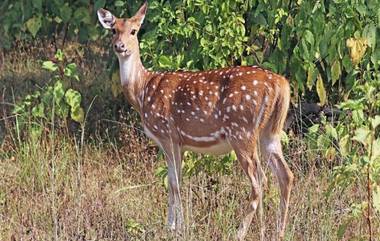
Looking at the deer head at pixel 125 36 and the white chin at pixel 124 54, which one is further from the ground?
the deer head at pixel 125 36

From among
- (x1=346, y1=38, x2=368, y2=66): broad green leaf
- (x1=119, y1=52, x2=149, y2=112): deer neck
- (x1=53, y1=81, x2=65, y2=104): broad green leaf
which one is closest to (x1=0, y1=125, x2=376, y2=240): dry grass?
(x1=53, y1=81, x2=65, y2=104): broad green leaf

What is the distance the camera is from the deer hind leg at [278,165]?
721 centimetres

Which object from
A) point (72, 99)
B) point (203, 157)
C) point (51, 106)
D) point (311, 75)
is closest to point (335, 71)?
point (311, 75)

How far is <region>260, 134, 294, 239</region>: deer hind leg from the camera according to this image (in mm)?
7211

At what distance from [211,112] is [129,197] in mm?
1053

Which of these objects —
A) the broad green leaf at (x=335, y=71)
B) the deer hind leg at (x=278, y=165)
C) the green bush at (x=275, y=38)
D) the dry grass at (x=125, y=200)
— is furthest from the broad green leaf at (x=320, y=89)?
the deer hind leg at (x=278, y=165)

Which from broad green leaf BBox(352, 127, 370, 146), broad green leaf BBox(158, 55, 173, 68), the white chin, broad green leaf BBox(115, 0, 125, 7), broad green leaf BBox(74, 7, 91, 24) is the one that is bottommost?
broad green leaf BBox(74, 7, 91, 24)

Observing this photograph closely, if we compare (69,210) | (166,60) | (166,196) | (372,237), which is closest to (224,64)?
(166,60)

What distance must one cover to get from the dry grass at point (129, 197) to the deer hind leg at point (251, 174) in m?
0.11

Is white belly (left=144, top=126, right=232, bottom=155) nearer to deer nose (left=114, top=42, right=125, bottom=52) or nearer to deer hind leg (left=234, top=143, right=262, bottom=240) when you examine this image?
deer hind leg (left=234, top=143, right=262, bottom=240)

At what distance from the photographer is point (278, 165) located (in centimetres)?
729

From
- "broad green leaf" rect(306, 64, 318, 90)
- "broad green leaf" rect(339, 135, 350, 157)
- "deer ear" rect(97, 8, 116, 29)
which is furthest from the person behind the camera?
"broad green leaf" rect(306, 64, 318, 90)

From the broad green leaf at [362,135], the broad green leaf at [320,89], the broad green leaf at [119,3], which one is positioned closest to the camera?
the broad green leaf at [362,135]

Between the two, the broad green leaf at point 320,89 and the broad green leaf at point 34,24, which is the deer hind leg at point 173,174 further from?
the broad green leaf at point 34,24
